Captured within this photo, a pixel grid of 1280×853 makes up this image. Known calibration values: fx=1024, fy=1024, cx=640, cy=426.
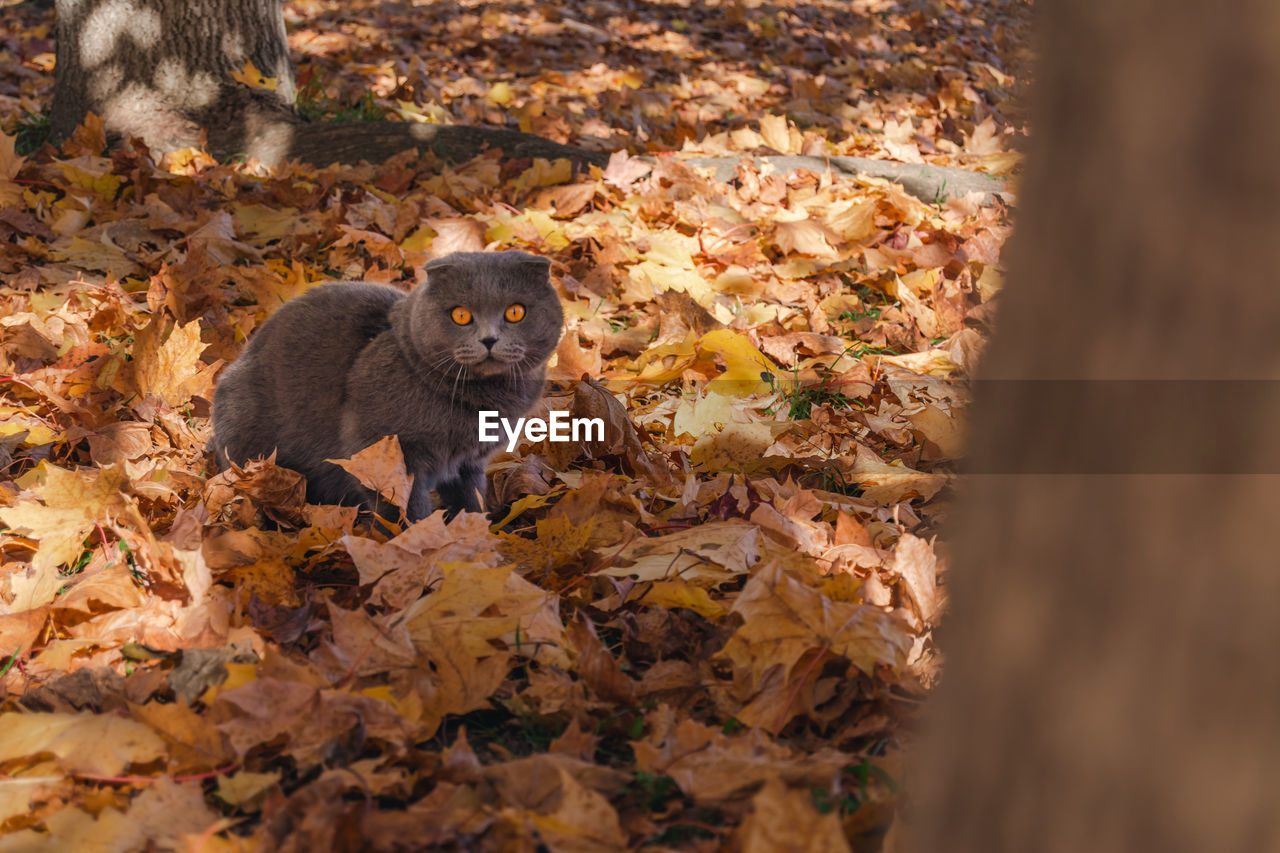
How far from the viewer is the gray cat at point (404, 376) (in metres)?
3.16

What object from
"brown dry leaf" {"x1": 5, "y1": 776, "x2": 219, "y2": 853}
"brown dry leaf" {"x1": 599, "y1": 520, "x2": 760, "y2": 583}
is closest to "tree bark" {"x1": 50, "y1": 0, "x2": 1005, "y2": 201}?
"brown dry leaf" {"x1": 599, "y1": 520, "x2": 760, "y2": 583}

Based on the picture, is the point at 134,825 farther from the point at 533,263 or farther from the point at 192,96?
the point at 192,96

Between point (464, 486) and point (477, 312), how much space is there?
609 mm

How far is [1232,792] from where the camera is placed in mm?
892

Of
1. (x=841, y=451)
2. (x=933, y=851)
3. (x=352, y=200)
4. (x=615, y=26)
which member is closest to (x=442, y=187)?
(x=352, y=200)

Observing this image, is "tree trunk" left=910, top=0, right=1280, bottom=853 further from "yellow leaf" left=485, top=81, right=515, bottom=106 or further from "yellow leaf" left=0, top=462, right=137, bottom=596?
"yellow leaf" left=485, top=81, right=515, bottom=106

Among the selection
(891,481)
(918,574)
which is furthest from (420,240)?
(918,574)

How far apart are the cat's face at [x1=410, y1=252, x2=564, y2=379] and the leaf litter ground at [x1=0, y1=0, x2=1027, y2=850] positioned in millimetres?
292

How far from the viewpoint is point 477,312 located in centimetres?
315

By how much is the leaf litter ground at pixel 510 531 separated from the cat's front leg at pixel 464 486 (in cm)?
12

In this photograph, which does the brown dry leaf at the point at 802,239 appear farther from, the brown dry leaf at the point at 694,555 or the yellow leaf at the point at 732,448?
the brown dry leaf at the point at 694,555

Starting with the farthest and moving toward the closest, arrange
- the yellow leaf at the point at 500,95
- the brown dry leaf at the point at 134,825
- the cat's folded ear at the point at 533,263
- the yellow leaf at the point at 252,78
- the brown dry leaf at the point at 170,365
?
the yellow leaf at the point at 500,95, the yellow leaf at the point at 252,78, the brown dry leaf at the point at 170,365, the cat's folded ear at the point at 533,263, the brown dry leaf at the point at 134,825

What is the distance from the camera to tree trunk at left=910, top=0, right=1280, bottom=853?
85 cm

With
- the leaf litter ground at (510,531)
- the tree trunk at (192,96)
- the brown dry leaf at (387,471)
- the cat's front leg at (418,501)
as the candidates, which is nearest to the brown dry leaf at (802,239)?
the leaf litter ground at (510,531)
